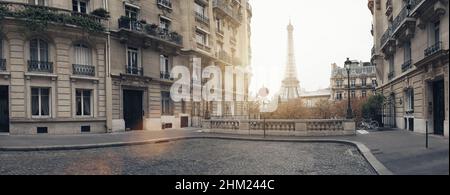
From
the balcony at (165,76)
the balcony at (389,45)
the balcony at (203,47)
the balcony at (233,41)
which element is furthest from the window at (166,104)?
Result: the balcony at (389,45)

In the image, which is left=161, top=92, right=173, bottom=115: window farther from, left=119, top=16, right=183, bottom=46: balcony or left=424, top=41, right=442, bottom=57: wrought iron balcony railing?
left=424, top=41, right=442, bottom=57: wrought iron balcony railing

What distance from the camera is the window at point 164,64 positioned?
83.9 ft

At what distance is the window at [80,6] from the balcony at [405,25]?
20.8 meters

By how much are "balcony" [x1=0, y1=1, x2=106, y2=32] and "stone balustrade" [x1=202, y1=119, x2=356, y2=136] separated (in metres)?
12.0

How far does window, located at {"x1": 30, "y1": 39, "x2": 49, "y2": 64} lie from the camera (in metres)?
17.8

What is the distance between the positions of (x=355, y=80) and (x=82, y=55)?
76.9m

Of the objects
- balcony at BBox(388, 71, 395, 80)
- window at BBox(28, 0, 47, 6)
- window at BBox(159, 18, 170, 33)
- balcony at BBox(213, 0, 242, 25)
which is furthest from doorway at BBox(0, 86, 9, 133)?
balcony at BBox(388, 71, 395, 80)

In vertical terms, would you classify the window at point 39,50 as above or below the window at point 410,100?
above

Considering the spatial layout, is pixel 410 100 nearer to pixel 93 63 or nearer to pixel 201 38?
pixel 201 38

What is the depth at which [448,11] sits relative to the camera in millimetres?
1949

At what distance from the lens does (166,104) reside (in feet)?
84.9

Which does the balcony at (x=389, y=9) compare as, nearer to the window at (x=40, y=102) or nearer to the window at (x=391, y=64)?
the window at (x=391, y=64)
